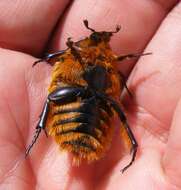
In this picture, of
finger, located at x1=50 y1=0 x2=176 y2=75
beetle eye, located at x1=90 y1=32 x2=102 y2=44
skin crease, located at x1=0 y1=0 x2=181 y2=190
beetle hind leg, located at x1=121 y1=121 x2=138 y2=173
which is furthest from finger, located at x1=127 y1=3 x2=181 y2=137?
beetle eye, located at x1=90 y1=32 x2=102 y2=44

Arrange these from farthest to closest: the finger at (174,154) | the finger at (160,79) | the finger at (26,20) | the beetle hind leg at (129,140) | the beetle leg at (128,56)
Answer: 1. the finger at (26,20)
2. the beetle leg at (128,56)
3. the finger at (160,79)
4. the beetle hind leg at (129,140)
5. the finger at (174,154)

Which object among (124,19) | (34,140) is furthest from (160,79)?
(34,140)

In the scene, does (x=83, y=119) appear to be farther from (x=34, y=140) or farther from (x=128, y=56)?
(x=128, y=56)

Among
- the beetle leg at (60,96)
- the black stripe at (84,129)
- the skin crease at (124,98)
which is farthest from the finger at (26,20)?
the black stripe at (84,129)

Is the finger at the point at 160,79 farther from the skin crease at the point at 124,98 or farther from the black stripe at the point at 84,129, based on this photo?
the black stripe at the point at 84,129

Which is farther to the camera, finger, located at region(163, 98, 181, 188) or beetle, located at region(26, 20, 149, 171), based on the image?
beetle, located at region(26, 20, 149, 171)

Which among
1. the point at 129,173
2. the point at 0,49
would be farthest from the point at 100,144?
the point at 0,49

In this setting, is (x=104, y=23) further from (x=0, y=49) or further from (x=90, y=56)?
(x=0, y=49)

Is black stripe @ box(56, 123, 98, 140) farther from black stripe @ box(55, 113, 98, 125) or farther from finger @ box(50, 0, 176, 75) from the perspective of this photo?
finger @ box(50, 0, 176, 75)
